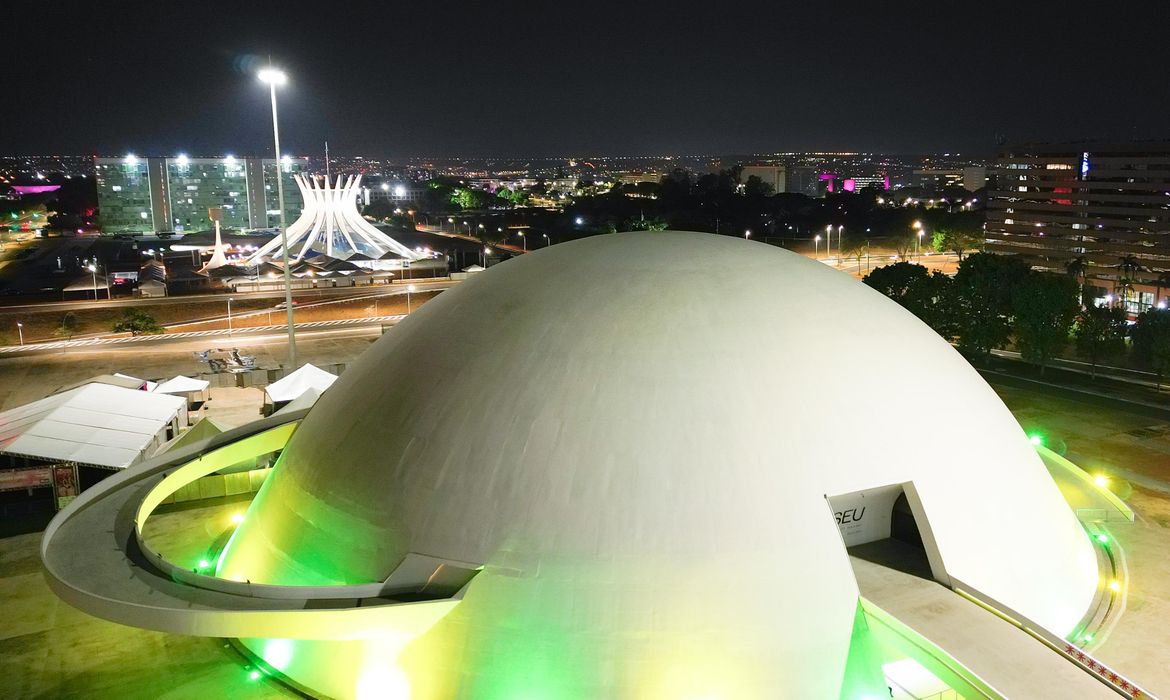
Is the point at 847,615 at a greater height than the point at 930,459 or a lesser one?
lesser

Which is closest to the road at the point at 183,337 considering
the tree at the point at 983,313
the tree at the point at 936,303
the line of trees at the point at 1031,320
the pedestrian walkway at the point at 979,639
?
the tree at the point at 936,303

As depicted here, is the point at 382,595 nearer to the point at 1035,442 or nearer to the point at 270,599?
the point at 270,599

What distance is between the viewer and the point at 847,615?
14914 mm

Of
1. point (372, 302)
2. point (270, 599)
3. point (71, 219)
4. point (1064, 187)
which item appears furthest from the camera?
point (71, 219)

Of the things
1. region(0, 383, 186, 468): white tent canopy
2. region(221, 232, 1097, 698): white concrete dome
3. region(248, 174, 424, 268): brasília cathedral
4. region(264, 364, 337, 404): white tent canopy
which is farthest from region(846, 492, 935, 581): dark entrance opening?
region(248, 174, 424, 268): brasília cathedral

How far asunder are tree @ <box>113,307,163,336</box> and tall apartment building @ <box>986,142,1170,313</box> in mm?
83216

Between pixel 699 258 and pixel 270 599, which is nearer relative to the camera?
pixel 270 599

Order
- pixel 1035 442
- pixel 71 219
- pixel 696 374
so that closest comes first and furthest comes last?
pixel 696 374
pixel 1035 442
pixel 71 219

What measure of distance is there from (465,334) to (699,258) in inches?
213

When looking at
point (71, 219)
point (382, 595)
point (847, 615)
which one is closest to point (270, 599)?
point (382, 595)

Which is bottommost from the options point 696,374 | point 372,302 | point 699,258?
point 372,302

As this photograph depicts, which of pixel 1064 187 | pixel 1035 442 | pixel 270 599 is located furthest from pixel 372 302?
pixel 1064 187

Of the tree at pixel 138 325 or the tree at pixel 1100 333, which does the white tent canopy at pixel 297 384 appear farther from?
the tree at pixel 1100 333

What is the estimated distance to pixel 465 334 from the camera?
17.9 metres
